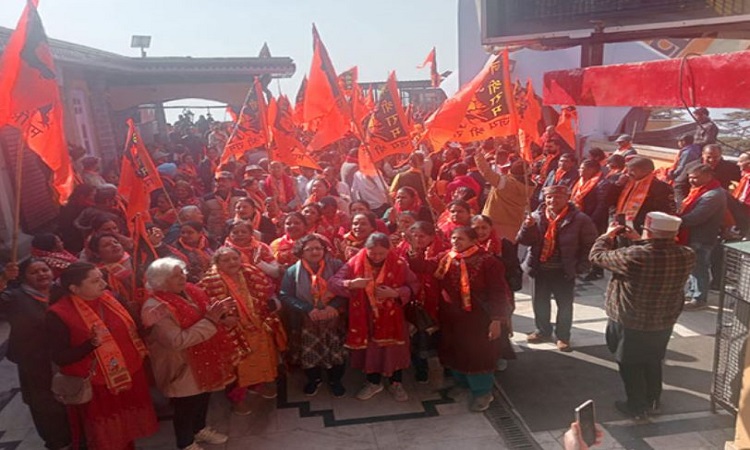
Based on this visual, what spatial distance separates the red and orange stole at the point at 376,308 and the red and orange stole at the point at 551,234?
5.35ft

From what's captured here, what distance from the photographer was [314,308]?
14.8ft

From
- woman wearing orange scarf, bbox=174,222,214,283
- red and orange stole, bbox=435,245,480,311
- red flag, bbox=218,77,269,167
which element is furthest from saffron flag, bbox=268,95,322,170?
red and orange stole, bbox=435,245,480,311

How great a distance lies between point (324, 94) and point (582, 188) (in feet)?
11.5

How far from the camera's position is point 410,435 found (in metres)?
4.32

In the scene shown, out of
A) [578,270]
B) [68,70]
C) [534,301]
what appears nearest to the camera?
[578,270]

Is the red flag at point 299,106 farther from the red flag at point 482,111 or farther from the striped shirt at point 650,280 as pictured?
the striped shirt at point 650,280

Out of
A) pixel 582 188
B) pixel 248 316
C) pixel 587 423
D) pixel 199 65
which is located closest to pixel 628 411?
pixel 587 423

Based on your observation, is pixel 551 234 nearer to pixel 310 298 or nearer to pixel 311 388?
pixel 310 298

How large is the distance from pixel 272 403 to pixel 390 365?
108cm

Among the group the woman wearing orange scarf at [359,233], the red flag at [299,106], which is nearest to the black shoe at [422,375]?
the woman wearing orange scarf at [359,233]

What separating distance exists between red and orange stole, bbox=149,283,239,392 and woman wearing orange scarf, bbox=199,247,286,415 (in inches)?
7.1

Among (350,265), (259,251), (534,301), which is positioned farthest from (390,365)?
(534,301)

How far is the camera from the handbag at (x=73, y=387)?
11.5ft

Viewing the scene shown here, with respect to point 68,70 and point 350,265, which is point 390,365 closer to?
point 350,265
